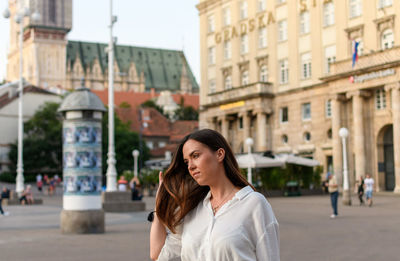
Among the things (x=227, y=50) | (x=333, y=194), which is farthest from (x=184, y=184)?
(x=227, y=50)

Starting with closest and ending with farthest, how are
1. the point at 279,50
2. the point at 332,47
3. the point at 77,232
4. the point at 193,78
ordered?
the point at 77,232, the point at 332,47, the point at 279,50, the point at 193,78

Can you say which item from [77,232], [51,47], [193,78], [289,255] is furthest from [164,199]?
[193,78]

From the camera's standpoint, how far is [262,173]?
40.7m

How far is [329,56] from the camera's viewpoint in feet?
163

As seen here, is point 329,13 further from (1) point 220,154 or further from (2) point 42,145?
(1) point 220,154

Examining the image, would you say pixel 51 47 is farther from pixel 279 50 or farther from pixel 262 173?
pixel 262 173

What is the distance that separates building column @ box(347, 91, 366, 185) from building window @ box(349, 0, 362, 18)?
7008 mm

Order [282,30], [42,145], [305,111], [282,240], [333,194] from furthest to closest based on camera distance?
[42,145] < [282,30] < [305,111] < [333,194] < [282,240]

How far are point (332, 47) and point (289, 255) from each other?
40293mm

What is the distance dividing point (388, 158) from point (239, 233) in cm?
4355

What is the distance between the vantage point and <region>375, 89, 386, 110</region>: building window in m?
43.8

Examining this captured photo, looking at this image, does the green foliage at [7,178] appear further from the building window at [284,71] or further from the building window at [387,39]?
the building window at [387,39]

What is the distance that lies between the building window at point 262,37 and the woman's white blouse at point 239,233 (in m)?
54.7

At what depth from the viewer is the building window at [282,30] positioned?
180 ft
